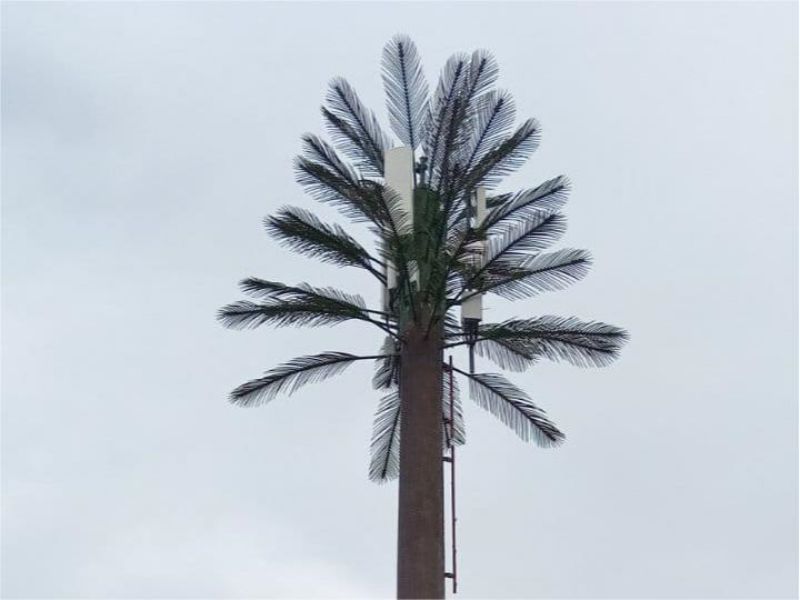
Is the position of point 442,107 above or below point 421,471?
above

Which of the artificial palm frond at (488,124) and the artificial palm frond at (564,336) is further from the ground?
the artificial palm frond at (488,124)

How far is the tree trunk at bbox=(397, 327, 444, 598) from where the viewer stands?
1388 centimetres

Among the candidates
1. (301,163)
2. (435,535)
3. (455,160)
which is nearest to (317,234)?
(301,163)

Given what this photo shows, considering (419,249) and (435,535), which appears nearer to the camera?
(435,535)

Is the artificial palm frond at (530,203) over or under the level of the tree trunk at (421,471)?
over

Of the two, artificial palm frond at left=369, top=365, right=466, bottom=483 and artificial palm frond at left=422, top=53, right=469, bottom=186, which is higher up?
artificial palm frond at left=422, top=53, right=469, bottom=186

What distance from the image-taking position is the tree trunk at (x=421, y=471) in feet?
45.5

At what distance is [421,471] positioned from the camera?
47.4 feet

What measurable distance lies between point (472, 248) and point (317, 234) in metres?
1.89

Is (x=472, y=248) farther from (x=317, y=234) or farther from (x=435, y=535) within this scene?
(x=435, y=535)

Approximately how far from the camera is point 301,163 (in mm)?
16156

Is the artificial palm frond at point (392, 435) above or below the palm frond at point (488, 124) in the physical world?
below

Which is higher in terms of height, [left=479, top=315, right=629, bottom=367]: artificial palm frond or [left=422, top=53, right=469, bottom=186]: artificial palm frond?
[left=422, top=53, right=469, bottom=186]: artificial palm frond

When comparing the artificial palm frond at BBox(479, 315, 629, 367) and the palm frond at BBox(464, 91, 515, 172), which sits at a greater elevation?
the palm frond at BBox(464, 91, 515, 172)
